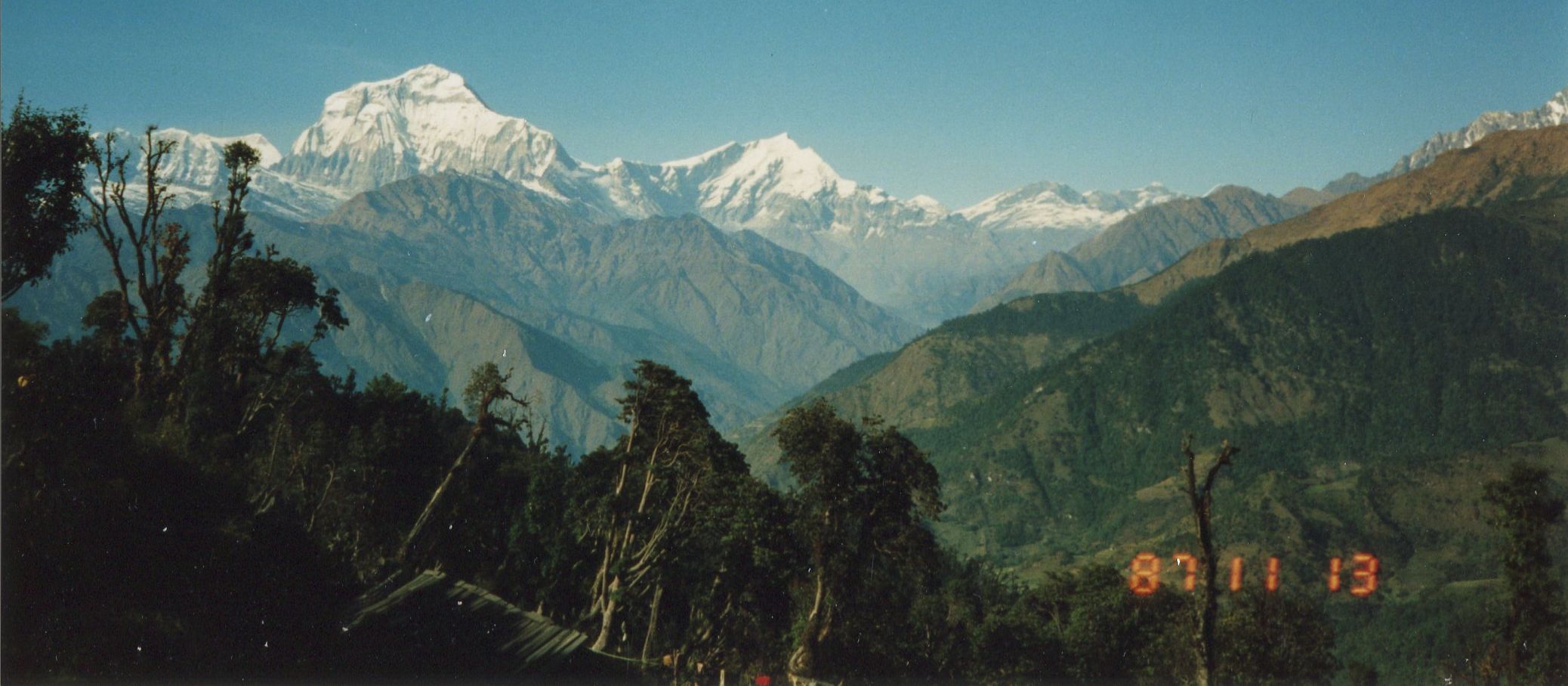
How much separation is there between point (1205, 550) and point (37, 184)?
41.2 meters

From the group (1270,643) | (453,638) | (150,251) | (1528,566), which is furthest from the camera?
(1270,643)

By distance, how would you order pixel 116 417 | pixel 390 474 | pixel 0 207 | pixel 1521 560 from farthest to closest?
pixel 390 474 < pixel 1521 560 < pixel 0 207 < pixel 116 417

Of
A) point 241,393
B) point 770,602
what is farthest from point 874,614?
point 241,393

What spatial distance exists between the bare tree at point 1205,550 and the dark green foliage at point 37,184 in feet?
123

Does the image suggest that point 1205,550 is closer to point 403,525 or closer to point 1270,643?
point 1270,643

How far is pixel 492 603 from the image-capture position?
149 ft

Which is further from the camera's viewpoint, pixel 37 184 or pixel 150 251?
pixel 150 251

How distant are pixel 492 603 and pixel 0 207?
20.7 meters

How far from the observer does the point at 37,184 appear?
41.5 m

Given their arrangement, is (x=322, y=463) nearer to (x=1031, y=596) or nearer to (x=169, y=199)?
(x=169, y=199)
